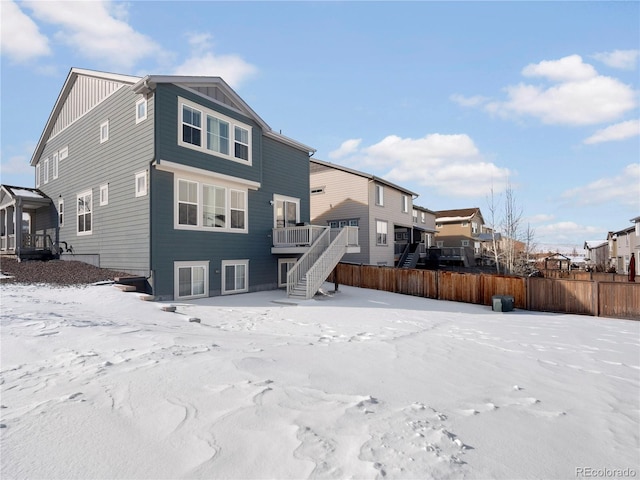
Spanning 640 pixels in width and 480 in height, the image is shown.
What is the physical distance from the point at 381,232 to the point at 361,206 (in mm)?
3357

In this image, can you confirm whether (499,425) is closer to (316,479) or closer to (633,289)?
(316,479)

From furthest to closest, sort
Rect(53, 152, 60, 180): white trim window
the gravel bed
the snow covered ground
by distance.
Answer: Rect(53, 152, 60, 180): white trim window, the gravel bed, the snow covered ground

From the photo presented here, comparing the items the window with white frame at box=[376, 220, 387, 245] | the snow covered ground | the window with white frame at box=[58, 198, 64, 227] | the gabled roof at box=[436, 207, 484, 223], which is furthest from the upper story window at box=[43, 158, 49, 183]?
the gabled roof at box=[436, 207, 484, 223]

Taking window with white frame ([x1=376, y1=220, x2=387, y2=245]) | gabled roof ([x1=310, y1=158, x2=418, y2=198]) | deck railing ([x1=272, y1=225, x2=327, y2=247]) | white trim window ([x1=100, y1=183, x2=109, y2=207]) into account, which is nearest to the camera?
white trim window ([x1=100, y1=183, x2=109, y2=207])

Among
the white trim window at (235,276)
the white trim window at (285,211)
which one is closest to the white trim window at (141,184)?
the white trim window at (235,276)

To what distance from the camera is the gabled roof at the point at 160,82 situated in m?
12.3

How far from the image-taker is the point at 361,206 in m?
25.9

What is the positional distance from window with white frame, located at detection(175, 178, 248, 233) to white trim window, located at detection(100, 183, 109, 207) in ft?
12.9

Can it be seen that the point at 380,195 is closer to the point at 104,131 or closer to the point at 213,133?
the point at 213,133

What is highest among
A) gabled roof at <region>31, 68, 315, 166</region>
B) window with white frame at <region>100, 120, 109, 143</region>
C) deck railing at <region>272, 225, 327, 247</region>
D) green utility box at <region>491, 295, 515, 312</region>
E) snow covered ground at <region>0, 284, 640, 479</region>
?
gabled roof at <region>31, 68, 315, 166</region>

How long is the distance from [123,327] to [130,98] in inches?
421

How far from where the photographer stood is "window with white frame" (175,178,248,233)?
43.5 ft

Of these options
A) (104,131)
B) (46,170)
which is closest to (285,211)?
(104,131)

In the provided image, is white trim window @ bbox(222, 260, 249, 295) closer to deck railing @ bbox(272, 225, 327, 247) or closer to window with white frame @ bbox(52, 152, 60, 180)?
deck railing @ bbox(272, 225, 327, 247)
